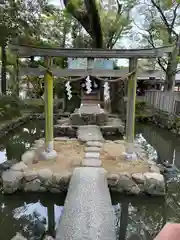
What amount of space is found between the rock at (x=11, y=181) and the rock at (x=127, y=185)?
2104 millimetres

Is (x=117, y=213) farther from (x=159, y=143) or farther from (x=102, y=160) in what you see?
(x=159, y=143)

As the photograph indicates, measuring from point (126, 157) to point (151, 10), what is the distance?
14.0 meters

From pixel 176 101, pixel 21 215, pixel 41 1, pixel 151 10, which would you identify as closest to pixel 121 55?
pixel 21 215

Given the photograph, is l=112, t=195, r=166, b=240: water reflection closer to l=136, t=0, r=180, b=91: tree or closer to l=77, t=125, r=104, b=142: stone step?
l=77, t=125, r=104, b=142: stone step

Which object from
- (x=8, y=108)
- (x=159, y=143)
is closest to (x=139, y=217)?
(x=159, y=143)

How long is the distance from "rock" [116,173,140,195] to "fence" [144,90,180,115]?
8.08 m

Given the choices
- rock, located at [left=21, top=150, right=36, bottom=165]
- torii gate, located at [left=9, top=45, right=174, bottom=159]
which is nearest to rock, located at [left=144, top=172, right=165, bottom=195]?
torii gate, located at [left=9, top=45, right=174, bottom=159]

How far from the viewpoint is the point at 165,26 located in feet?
56.4

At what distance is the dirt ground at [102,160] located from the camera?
5.80 metres

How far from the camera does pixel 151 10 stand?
1711 centimetres

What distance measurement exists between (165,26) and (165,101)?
6.41 m

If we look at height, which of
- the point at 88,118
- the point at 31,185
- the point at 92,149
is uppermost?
the point at 88,118

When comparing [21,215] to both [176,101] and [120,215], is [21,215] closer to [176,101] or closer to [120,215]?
[120,215]

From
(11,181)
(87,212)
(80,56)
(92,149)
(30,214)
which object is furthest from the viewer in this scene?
(92,149)
